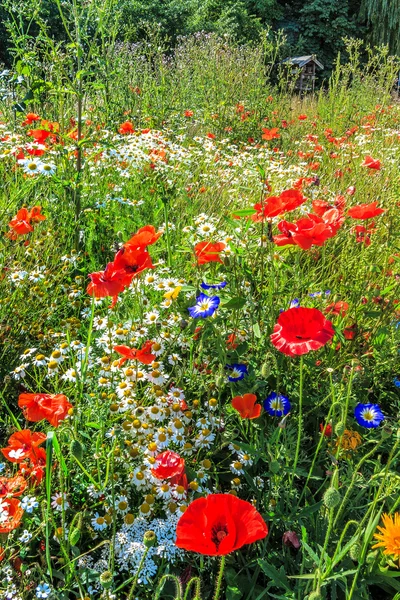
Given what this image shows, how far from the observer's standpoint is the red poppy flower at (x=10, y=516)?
1.09 m

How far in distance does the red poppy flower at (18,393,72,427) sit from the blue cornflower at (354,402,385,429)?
34.4 inches

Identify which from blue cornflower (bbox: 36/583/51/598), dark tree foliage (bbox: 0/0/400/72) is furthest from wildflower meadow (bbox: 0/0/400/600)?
dark tree foliage (bbox: 0/0/400/72)

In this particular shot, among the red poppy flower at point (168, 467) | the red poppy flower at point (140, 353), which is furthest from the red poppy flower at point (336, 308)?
the red poppy flower at point (168, 467)

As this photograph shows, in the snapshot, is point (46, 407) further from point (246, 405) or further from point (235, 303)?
point (235, 303)

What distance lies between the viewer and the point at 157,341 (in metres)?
1.66

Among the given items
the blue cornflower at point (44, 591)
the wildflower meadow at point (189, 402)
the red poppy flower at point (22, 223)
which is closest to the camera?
the blue cornflower at point (44, 591)

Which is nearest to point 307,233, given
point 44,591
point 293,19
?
point 44,591

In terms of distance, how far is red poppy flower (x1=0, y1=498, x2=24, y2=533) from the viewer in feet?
3.56

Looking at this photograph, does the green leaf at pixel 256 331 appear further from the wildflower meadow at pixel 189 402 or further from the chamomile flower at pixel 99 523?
the chamomile flower at pixel 99 523

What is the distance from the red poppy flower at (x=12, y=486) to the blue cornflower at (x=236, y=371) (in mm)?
629

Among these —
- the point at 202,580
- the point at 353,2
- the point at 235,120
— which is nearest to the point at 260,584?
the point at 202,580

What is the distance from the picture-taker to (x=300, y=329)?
1.26 m

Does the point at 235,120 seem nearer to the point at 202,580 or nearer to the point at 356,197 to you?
the point at 356,197

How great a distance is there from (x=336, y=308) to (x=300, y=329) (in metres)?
→ 0.63
